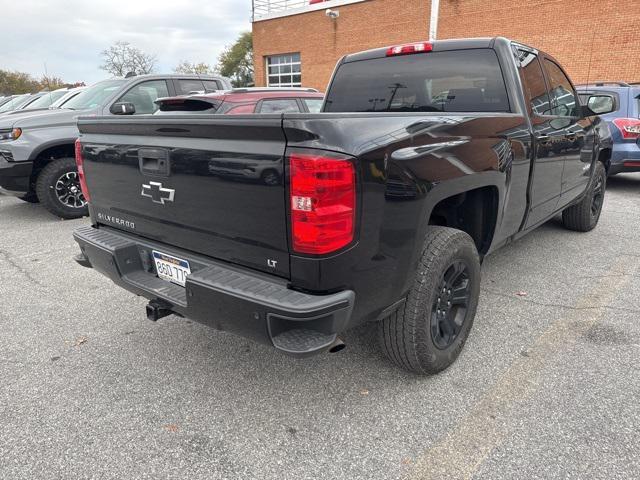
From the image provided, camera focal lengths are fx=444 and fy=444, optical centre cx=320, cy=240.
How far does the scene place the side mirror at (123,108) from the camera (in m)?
5.73

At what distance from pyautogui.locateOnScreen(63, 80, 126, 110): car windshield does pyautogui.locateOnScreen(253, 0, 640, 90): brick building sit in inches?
493

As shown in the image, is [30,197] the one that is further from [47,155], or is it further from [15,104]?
[15,104]

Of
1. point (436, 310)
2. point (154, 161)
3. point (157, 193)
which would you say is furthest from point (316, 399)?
point (154, 161)

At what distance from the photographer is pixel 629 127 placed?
24.0 ft

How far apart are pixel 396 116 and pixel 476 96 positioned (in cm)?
151

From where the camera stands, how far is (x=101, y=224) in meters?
2.89

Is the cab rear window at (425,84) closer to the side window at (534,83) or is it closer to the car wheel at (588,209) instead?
the side window at (534,83)

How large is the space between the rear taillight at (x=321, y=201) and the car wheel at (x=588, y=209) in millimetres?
4315

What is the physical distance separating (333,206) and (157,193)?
1067 mm

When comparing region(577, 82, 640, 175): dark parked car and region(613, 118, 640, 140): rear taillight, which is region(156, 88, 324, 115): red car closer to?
region(577, 82, 640, 175): dark parked car

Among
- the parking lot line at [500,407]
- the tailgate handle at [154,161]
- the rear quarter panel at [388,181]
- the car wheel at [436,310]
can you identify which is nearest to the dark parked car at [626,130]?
the parking lot line at [500,407]

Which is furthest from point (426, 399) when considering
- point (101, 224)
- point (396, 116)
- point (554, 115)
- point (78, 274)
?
point (78, 274)

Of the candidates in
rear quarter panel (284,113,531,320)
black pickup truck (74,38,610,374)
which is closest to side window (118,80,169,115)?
black pickup truck (74,38,610,374)

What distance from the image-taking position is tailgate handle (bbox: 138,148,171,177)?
7.23 feet
